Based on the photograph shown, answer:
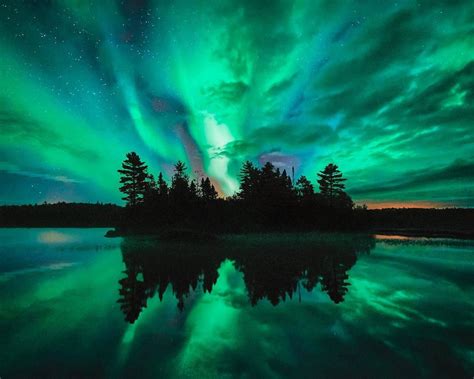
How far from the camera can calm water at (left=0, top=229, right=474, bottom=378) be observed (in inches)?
232

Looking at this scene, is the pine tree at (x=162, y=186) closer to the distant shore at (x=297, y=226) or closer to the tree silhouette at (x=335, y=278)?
the distant shore at (x=297, y=226)

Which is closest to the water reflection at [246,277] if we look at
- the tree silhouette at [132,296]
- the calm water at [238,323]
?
the tree silhouette at [132,296]

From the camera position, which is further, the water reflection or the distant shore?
→ the distant shore

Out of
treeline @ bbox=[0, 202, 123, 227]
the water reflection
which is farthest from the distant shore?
the water reflection

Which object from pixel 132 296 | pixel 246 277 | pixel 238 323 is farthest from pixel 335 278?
pixel 132 296

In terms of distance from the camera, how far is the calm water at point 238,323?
588cm

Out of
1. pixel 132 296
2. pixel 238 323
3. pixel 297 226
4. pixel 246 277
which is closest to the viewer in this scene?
pixel 238 323

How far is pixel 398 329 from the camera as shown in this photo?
7867 mm

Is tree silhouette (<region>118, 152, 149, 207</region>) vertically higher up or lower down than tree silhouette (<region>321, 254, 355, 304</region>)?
higher up

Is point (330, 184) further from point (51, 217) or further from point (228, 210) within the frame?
point (51, 217)

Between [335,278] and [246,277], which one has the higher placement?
[246,277]

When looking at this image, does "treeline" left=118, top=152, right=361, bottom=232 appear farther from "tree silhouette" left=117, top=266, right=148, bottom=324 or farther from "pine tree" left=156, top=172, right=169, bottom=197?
"tree silhouette" left=117, top=266, right=148, bottom=324

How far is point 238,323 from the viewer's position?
8484 millimetres

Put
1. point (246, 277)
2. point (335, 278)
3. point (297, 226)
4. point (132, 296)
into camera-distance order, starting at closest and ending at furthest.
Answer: point (132, 296), point (335, 278), point (246, 277), point (297, 226)
